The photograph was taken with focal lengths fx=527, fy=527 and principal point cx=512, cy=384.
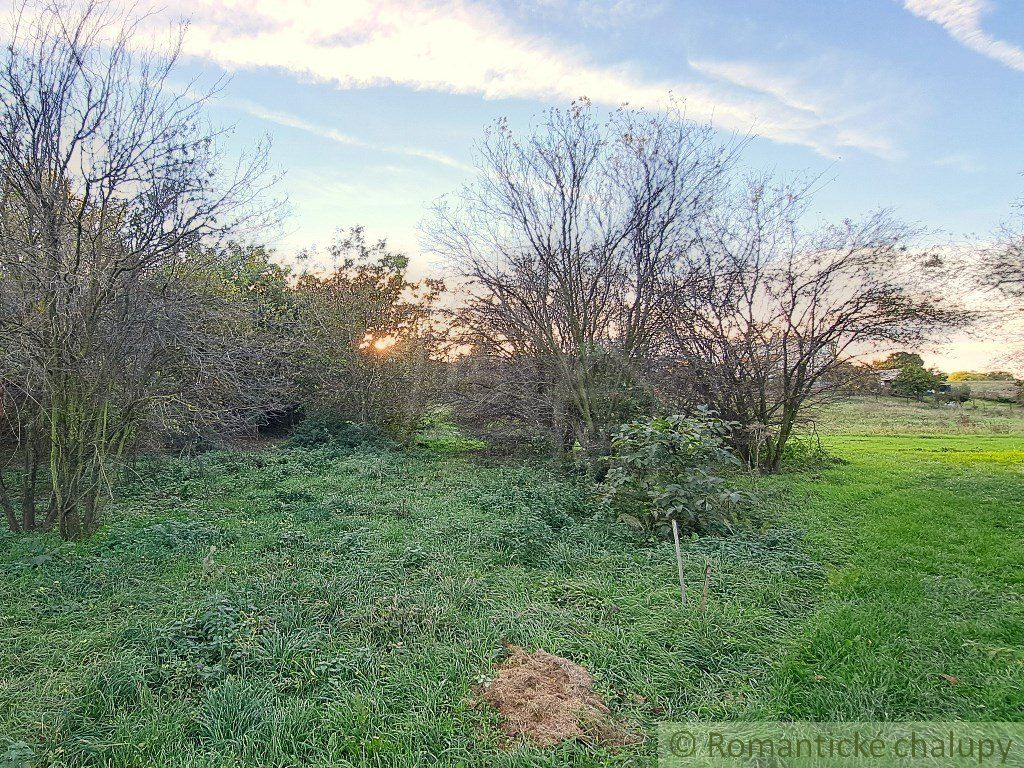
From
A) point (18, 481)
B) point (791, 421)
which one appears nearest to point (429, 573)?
point (18, 481)

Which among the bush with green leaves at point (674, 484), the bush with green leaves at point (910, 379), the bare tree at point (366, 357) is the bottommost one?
the bush with green leaves at point (674, 484)

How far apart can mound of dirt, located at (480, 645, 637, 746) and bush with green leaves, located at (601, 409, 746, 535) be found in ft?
9.18

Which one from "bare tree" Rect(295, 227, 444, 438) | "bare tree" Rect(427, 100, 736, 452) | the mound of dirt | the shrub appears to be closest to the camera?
the mound of dirt

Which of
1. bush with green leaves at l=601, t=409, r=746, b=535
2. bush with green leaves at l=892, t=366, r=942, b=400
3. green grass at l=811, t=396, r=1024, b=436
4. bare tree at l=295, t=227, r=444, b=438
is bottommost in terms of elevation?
green grass at l=811, t=396, r=1024, b=436

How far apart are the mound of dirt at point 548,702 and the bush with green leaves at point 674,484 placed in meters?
2.80

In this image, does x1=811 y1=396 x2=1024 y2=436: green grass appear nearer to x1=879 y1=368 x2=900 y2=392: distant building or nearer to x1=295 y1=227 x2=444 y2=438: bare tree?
x1=879 y1=368 x2=900 y2=392: distant building

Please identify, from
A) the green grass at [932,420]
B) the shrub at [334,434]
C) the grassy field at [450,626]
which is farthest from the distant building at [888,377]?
the shrub at [334,434]

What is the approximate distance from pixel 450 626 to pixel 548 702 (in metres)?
0.99

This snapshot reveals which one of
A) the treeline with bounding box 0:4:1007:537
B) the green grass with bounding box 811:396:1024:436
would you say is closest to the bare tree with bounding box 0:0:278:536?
the treeline with bounding box 0:4:1007:537

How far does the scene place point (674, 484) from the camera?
18.9 feet

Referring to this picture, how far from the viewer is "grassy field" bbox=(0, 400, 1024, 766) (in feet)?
7.79

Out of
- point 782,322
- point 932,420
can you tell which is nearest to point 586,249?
point 782,322

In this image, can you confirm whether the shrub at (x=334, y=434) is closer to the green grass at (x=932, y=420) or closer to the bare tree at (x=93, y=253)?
the bare tree at (x=93, y=253)

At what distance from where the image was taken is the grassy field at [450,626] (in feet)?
7.79
